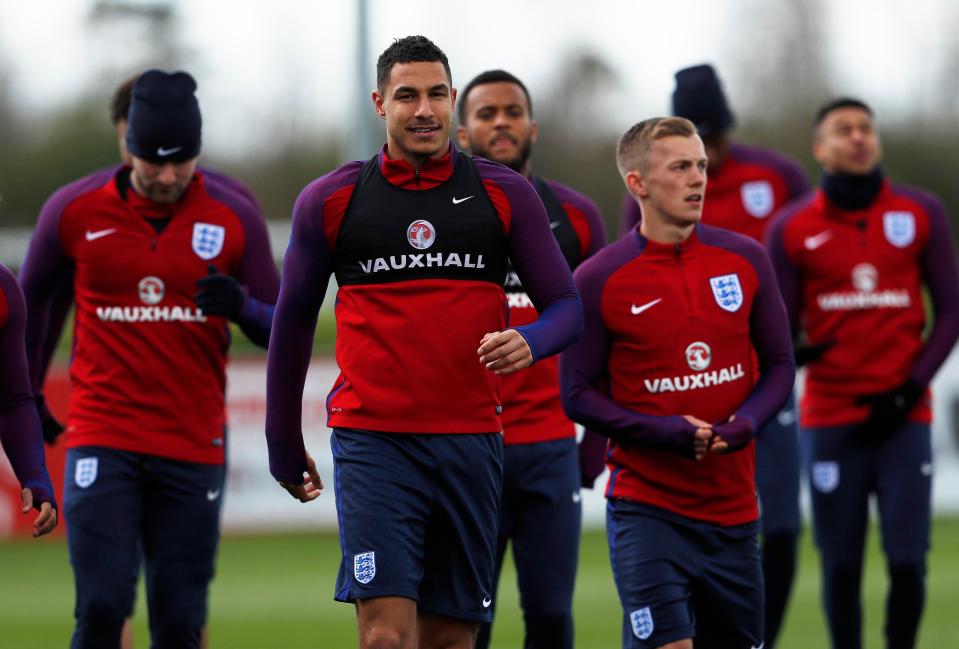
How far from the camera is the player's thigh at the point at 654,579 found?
20.6ft

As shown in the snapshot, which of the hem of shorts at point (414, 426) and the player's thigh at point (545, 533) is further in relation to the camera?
the player's thigh at point (545, 533)

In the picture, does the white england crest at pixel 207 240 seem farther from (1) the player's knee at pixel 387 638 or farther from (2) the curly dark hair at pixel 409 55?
(1) the player's knee at pixel 387 638

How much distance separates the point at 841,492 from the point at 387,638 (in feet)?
12.0

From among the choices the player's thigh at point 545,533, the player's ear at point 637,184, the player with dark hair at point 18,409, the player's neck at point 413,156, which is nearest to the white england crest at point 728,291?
the player's ear at point 637,184

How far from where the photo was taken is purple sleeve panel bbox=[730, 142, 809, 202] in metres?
9.45

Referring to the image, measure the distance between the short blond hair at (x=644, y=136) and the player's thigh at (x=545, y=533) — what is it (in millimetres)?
1310

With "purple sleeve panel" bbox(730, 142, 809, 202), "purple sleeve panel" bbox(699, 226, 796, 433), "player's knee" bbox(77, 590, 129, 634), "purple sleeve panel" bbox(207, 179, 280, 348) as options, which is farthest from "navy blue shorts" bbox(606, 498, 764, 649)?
"purple sleeve panel" bbox(730, 142, 809, 202)

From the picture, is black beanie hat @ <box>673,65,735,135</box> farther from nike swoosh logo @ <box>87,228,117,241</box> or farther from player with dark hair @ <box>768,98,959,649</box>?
nike swoosh logo @ <box>87,228,117,241</box>

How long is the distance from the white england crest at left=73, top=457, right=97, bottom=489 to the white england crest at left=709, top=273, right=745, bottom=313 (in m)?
2.67

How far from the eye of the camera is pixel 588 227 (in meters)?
7.61

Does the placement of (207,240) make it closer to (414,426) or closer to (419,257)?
(419,257)

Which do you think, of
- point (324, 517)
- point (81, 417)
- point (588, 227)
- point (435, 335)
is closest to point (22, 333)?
point (81, 417)

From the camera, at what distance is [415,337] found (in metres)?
5.77

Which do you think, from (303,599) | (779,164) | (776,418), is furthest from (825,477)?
(303,599)
